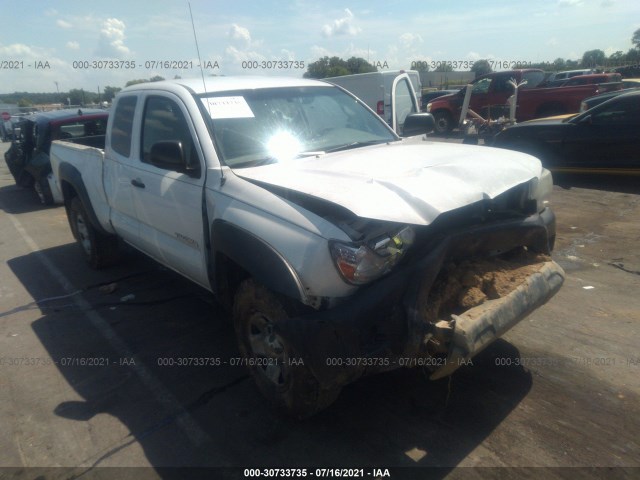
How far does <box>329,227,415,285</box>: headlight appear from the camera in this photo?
98.6 inches

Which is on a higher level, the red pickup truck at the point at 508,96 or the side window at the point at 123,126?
the side window at the point at 123,126

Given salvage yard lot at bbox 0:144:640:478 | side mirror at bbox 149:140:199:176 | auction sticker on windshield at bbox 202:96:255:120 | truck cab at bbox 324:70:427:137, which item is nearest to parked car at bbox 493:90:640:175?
truck cab at bbox 324:70:427:137

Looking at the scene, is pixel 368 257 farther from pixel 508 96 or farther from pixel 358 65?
pixel 358 65

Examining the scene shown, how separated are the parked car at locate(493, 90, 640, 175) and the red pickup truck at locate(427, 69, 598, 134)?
6.68 meters

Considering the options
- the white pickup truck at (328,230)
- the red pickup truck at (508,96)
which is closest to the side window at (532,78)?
the red pickup truck at (508,96)

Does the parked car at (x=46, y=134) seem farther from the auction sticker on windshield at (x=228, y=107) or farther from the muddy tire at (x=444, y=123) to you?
the muddy tire at (x=444, y=123)

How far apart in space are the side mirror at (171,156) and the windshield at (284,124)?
0.26m

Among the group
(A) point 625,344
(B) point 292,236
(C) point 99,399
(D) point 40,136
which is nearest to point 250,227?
(B) point 292,236

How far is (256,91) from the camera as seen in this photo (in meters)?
3.96

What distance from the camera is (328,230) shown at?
2561 millimetres

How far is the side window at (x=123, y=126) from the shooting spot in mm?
4527

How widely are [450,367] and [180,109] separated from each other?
2668 millimetres

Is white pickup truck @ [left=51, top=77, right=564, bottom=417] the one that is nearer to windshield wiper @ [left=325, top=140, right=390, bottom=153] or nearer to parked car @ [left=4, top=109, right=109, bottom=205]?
windshield wiper @ [left=325, top=140, right=390, bottom=153]

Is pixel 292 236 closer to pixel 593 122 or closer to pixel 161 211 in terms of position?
pixel 161 211
